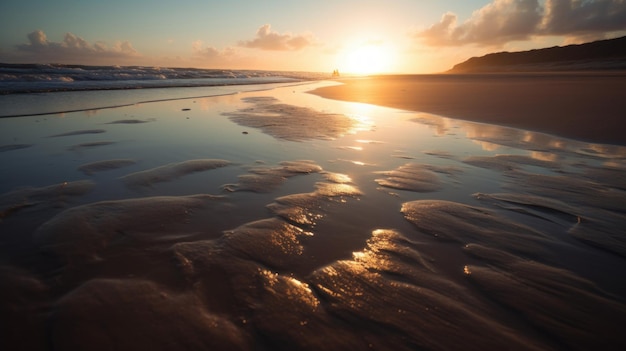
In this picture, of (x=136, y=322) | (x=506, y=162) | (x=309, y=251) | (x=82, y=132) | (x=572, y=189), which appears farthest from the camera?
(x=82, y=132)

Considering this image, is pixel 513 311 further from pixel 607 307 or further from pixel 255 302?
pixel 255 302

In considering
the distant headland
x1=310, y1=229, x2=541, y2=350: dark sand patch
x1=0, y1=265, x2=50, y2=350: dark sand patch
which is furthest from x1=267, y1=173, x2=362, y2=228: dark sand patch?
the distant headland

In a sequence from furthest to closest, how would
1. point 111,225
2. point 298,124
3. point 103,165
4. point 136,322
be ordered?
point 298,124 → point 103,165 → point 111,225 → point 136,322

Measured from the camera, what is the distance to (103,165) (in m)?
3.82

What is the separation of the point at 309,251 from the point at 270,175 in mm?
1722

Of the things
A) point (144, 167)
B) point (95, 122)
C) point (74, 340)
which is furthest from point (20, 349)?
point (95, 122)

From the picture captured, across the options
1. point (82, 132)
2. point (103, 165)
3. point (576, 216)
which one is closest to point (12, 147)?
point (82, 132)

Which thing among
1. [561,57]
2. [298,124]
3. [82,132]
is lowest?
[82,132]

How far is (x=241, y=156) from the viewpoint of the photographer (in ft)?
14.5

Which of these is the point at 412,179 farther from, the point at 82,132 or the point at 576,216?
the point at 82,132

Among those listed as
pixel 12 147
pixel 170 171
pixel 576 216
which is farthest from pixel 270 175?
pixel 12 147

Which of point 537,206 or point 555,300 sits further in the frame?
point 537,206

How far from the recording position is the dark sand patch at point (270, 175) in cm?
319

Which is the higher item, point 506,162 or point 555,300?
point 506,162
